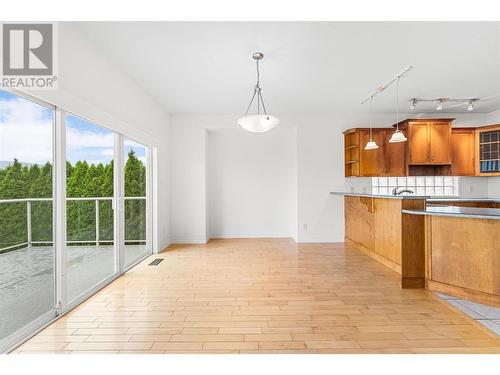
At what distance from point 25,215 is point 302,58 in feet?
10.8

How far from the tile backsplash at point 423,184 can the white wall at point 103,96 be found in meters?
4.72

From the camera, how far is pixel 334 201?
576cm

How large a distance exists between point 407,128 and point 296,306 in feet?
15.1

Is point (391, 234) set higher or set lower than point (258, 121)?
lower

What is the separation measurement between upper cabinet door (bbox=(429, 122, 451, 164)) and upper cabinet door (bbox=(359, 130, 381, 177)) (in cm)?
105

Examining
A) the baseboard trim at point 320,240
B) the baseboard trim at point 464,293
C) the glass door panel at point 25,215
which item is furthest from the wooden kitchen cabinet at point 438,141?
the glass door panel at point 25,215

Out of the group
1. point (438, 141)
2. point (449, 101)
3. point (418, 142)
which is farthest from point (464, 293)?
point (449, 101)

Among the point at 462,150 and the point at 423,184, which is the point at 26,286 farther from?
the point at 462,150

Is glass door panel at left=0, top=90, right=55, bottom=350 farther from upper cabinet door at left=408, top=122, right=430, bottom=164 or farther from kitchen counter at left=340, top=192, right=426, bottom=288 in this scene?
upper cabinet door at left=408, top=122, right=430, bottom=164

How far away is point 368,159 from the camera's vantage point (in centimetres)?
544

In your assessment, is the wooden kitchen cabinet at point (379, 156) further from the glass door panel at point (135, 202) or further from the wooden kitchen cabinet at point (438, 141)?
the glass door panel at point (135, 202)

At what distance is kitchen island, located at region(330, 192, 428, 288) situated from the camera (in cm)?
314
